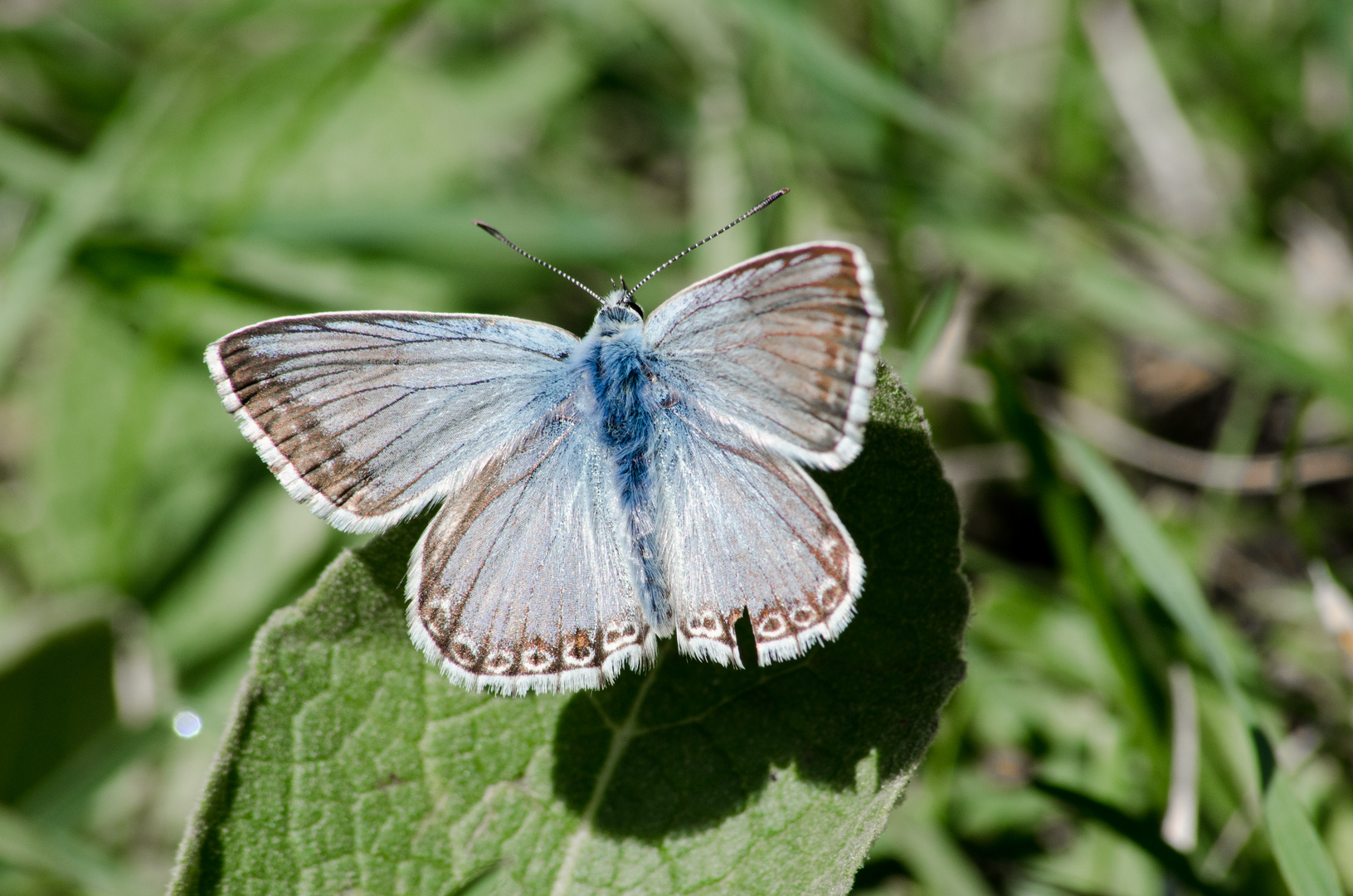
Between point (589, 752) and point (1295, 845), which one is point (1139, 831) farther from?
point (589, 752)

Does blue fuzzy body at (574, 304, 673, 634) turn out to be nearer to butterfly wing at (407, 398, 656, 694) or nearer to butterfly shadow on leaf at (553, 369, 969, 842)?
butterfly wing at (407, 398, 656, 694)

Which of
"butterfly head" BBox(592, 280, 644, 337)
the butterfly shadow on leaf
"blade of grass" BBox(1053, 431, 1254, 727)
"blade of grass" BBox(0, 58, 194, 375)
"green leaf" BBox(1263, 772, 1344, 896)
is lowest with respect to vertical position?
"green leaf" BBox(1263, 772, 1344, 896)

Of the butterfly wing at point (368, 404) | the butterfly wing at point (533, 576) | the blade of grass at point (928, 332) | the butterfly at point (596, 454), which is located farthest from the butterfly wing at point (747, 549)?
the blade of grass at point (928, 332)

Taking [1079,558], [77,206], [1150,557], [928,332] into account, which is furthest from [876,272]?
[77,206]

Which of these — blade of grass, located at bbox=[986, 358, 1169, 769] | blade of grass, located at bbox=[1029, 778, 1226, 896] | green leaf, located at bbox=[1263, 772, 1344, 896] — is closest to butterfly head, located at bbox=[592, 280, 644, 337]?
blade of grass, located at bbox=[986, 358, 1169, 769]

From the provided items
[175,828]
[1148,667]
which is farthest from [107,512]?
[1148,667]

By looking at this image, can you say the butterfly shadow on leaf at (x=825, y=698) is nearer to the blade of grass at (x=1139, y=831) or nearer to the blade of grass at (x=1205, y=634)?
the blade of grass at (x=1139, y=831)

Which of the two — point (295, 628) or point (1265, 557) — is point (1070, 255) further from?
point (295, 628)
